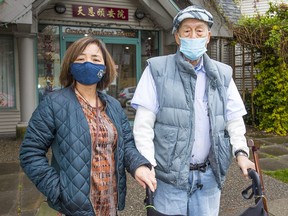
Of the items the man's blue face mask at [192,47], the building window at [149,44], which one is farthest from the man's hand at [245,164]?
the building window at [149,44]

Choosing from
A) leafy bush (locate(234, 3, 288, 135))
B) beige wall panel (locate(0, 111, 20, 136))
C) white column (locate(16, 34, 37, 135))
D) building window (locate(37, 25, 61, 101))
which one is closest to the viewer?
white column (locate(16, 34, 37, 135))

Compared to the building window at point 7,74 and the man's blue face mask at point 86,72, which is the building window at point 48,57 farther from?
the man's blue face mask at point 86,72

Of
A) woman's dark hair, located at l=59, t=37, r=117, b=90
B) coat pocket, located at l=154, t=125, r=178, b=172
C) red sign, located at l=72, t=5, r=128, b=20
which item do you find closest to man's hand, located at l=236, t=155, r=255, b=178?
coat pocket, located at l=154, t=125, r=178, b=172

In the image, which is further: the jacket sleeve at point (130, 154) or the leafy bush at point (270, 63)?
the leafy bush at point (270, 63)

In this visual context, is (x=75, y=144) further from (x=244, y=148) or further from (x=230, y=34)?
(x=230, y=34)

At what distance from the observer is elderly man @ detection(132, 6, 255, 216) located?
6.04ft

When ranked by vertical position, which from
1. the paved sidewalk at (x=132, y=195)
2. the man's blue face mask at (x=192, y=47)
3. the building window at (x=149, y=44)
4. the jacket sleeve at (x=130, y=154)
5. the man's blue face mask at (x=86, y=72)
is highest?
the building window at (x=149, y=44)

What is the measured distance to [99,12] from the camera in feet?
27.4

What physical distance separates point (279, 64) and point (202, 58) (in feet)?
22.5

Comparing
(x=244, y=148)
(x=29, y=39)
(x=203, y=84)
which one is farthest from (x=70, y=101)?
(x=29, y=39)

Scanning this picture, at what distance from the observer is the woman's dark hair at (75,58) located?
1.87 metres

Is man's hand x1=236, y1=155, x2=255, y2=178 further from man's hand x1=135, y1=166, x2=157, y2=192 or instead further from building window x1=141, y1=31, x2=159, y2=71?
building window x1=141, y1=31, x2=159, y2=71

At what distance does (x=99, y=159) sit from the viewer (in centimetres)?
182

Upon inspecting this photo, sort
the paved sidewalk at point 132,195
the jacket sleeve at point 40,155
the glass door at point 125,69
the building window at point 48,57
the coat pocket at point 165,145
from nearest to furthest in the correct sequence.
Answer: the jacket sleeve at point 40,155, the coat pocket at point 165,145, the paved sidewalk at point 132,195, the building window at point 48,57, the glass door at point 125,69
